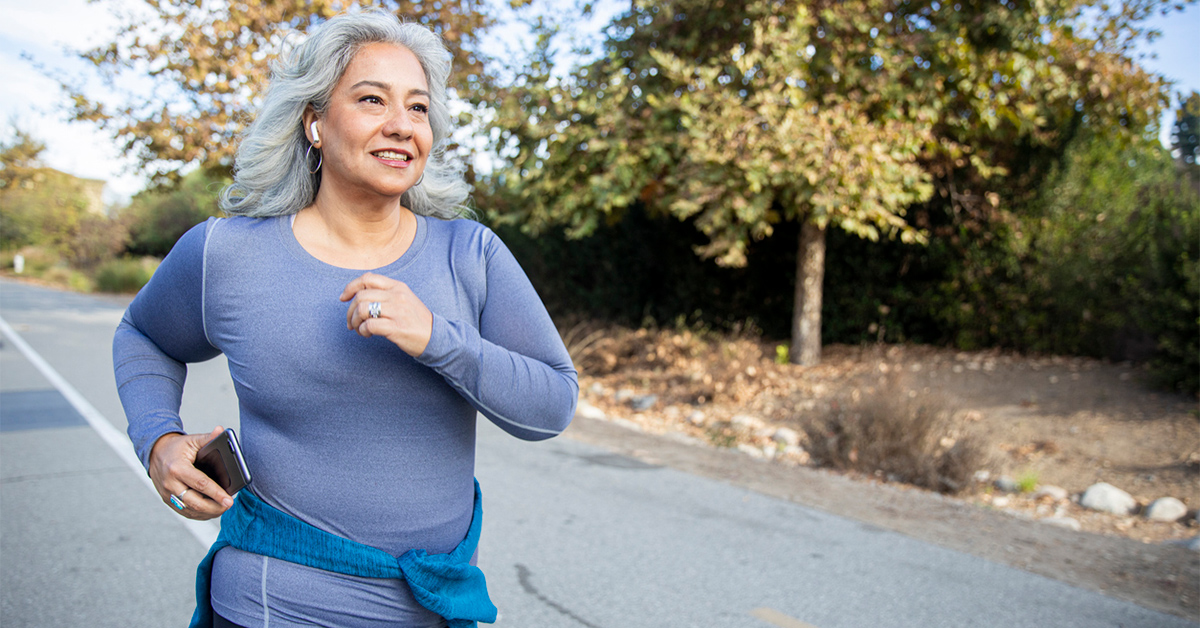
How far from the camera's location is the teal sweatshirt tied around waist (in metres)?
1.58

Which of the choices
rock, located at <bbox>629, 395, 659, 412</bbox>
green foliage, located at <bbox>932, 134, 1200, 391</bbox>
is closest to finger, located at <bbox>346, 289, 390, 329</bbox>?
rock, located at <bbox>629, 395, 659, 412</bbox>

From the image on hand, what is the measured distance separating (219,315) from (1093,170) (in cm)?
1097

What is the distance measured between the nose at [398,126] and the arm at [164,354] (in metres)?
0.45

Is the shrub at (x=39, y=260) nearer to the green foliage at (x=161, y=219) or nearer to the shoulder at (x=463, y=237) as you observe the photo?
the green foliage at (x=161, y=219)

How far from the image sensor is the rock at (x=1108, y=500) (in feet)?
19.7

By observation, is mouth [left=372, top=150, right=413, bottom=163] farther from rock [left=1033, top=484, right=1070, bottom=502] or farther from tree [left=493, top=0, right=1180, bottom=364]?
tree [left=493, top=0, right=1180, bottom=364]

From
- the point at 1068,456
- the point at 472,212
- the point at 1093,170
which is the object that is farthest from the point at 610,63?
the point at 472,212

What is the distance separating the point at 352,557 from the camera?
62.1 inches

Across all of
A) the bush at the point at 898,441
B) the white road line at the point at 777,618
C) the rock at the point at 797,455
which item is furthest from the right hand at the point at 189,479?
the rock at the point at 797,455

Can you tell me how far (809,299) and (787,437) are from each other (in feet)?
12.3

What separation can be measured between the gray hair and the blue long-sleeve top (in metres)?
0.09

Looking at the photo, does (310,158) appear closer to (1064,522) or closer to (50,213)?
(1064,522)

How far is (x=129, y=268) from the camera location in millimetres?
31234

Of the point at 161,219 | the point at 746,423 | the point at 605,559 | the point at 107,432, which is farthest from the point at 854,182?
the point at 161,219
